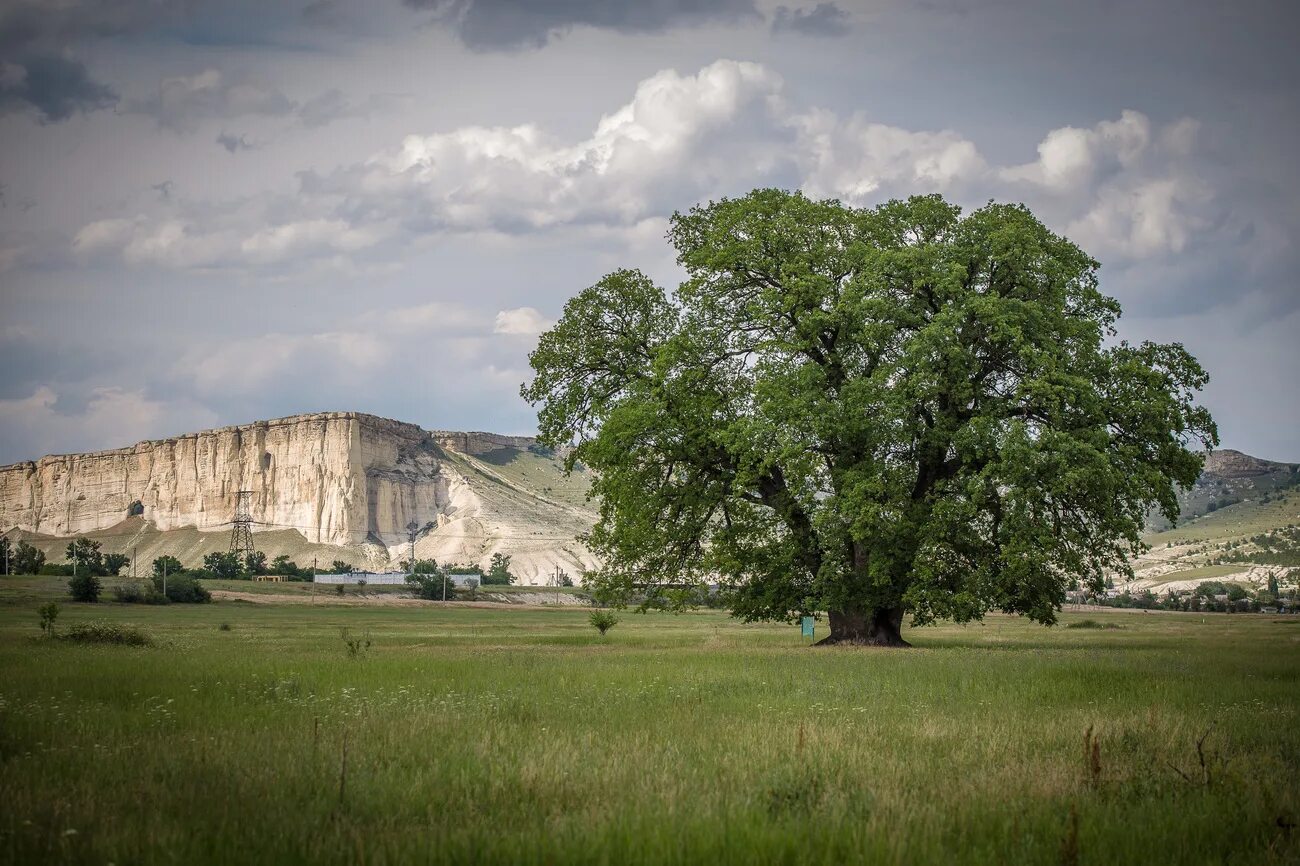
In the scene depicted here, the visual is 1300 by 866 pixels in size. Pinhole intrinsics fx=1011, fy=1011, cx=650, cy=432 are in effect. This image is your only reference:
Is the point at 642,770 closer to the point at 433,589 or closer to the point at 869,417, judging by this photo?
the point at 869,417

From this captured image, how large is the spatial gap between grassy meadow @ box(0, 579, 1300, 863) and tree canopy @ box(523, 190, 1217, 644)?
37.6 ft

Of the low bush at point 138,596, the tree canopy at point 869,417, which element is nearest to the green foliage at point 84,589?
the low bush at point 138,596

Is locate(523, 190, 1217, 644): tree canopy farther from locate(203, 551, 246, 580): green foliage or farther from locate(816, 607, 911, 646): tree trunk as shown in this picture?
locate(203, 551, 246, 580): green foliage

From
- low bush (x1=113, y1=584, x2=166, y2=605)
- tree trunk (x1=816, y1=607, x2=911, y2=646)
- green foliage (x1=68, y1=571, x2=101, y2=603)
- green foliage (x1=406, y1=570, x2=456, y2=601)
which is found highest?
tree trunk (x1=816, y1=607, x2=911, y2=646)

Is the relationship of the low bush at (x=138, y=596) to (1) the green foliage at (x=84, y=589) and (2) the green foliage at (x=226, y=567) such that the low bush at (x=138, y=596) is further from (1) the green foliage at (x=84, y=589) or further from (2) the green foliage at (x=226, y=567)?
(2) the green foliage at (x=226, y=567)

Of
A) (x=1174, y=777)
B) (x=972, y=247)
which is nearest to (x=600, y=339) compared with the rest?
(x=972, y=247)

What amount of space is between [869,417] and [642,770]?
21.9 meters

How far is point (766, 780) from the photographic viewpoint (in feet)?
27.7

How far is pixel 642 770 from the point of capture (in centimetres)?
888

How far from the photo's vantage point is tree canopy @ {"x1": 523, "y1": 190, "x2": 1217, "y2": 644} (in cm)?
2827

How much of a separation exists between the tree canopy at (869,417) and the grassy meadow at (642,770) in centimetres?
1147

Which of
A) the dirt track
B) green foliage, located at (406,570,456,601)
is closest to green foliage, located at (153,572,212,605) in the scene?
the dirt track

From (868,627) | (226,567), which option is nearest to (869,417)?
(868,627)

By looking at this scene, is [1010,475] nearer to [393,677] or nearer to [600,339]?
[600,339]
